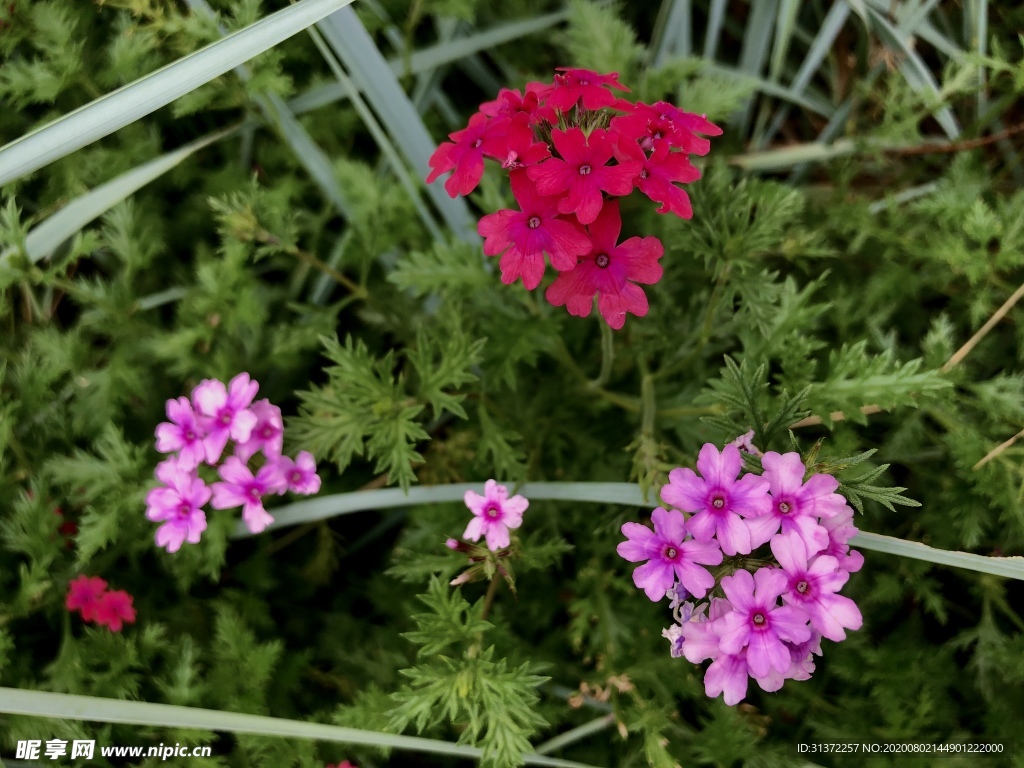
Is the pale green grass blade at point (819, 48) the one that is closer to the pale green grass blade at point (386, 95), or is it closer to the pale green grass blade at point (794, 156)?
the pale green grass blade at point (794, 156)

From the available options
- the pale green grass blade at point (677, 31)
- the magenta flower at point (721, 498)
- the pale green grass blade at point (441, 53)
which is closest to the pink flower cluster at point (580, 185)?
the magenta flower at point (721, 498)

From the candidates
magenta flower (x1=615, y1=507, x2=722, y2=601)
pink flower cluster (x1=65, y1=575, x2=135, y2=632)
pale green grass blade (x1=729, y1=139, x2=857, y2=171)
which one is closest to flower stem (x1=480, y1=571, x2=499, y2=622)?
magenta flower (x1=615, y1=507, x2=722, y2=601)

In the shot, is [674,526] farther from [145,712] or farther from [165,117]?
[165,117]

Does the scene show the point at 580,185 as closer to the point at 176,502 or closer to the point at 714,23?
the point at 176,502

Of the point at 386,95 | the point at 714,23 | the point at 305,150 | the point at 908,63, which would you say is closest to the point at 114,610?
the point at 305,150

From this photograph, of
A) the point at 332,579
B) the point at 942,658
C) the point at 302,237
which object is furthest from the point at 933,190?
the point at 332,579

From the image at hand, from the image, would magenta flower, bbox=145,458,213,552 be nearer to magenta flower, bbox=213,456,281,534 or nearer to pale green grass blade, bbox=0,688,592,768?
magenta flower, bbox=213,456,281,534
